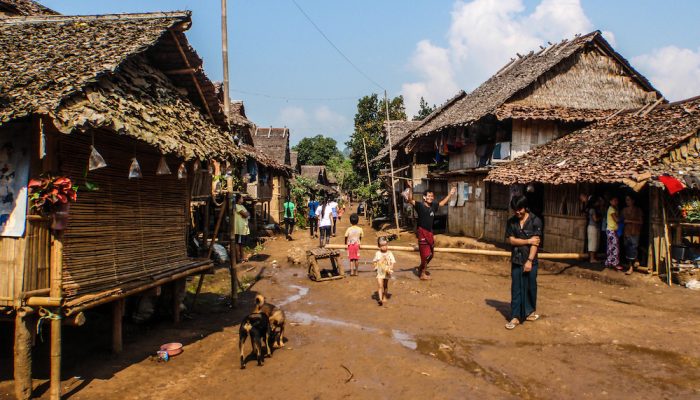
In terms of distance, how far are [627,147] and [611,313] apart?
5958 millimetres

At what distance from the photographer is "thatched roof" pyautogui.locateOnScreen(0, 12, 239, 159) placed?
5.30 m

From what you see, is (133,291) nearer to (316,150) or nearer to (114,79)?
(114,79)

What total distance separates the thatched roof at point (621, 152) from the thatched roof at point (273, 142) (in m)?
20.7

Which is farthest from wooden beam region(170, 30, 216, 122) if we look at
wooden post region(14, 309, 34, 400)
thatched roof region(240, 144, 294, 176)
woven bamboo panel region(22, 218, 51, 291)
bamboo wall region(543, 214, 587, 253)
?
bamboo wall region(543, 214, 587, 253)

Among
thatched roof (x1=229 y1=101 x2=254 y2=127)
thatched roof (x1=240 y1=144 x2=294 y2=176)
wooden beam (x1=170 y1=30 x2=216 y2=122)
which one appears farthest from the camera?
thatched roof (x1=229 y1=101 x2=254 y2=127)

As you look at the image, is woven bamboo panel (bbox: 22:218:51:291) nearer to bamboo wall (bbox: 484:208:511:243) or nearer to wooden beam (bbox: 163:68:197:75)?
wooden beam (bbox: 163:68:197:75)

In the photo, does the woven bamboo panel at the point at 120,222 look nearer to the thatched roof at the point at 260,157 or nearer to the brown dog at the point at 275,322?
the brown dog at the point at 275,322

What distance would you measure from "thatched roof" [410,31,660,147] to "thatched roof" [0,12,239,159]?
11.5 m

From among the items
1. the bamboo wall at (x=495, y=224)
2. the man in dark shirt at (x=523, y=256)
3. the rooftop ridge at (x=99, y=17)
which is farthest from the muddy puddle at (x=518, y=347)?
the bamboo wall at (x=495, y=224)

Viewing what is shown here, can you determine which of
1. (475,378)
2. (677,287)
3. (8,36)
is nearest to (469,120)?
(677,287)

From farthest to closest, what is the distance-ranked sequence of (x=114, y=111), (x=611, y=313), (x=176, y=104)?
(x=611, y=313), (x=176, y=104), (x=114, y=111)

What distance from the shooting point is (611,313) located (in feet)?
29.1

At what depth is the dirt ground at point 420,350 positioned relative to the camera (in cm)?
570

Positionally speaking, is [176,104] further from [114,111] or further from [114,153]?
Answer: [114,111]
